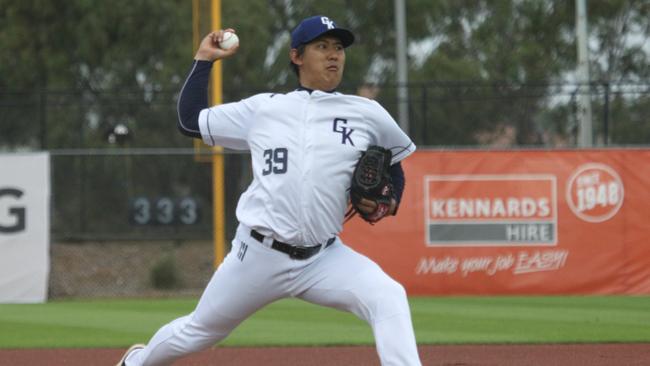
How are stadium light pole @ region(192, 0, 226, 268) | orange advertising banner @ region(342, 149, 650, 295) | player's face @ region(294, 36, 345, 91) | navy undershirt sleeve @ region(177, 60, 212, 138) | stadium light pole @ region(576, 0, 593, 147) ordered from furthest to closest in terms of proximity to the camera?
stadium light pole @ region(576, 0, 593, 147) → orange advertising banner @ region(342, 149, 650, 295) → stadium light pole @ region(192, 0, 226, 268) → navy undershirt sleeve @ region(177, 60, 212, 138) → player's face @ region(294, 36, 345, 91)

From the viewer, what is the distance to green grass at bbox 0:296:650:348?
33.8 feet

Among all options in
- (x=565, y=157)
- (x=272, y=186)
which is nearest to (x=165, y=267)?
(x=565, y=157)

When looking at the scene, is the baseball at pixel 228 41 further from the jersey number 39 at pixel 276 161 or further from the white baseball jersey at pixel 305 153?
→ the jersey number 39 at pixel 276 161

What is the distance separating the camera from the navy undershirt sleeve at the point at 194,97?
5.97 m

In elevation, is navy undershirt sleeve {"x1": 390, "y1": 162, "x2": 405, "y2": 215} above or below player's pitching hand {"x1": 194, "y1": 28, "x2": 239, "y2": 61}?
below

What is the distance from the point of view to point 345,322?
11.9 m

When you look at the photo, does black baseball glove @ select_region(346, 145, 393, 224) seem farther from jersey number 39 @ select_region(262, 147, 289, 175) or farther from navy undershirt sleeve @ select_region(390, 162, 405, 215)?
jersey number 39 @ select_region(262, 147, 289, 175)

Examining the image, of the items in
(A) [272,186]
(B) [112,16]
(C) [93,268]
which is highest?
(B) [112,16]

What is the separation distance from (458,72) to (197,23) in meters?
15.8

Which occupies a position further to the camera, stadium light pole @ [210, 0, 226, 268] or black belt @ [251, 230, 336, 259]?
stadium light pole @ [210, 0, 226, 268]

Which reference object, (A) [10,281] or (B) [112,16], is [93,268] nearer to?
(A) [10,281]

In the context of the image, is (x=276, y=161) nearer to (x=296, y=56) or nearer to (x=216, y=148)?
(x=296, y=56)

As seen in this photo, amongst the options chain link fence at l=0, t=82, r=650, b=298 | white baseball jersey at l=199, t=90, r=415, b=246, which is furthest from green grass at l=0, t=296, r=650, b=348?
white baseball jersey at l=199, t=90, r=415, b=246

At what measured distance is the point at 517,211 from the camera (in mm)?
15055
